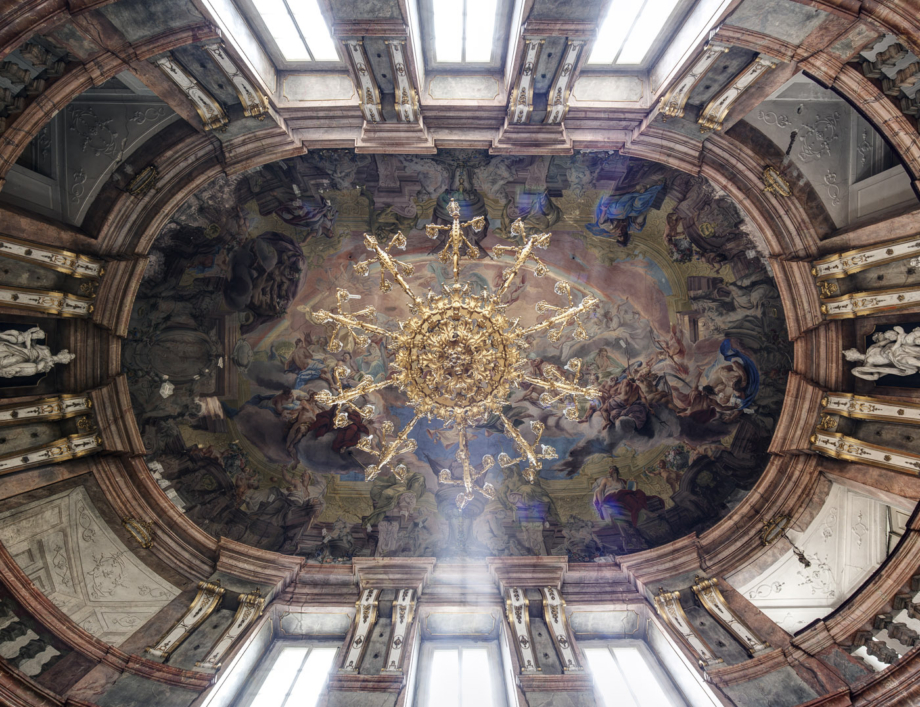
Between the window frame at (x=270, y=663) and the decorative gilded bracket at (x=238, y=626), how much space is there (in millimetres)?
941

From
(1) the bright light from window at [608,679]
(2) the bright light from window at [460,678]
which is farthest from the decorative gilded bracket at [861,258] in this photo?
(2) the bright light from window at [460,678]

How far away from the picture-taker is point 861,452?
28.8 feet

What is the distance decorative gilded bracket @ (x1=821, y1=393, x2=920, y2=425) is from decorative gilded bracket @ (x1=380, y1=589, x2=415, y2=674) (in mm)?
9282

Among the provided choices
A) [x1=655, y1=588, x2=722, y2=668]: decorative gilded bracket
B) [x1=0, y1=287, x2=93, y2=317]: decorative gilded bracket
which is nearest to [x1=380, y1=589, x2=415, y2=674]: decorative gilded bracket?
[x1=655, y1=588, x2=722, y2=668]: decorative gilded bracket

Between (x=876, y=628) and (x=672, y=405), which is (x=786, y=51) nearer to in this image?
(x=672, y=405)

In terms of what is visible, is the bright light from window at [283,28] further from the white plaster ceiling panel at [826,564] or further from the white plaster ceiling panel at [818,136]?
the white plaster ceiling panel at [826,564]

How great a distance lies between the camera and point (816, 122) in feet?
29.0

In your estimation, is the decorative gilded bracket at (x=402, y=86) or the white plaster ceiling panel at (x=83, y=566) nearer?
the decorative gilded bracket at (x=402, y=86)

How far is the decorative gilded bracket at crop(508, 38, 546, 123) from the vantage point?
25.3ft

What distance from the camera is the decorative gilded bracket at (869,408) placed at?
322 inches

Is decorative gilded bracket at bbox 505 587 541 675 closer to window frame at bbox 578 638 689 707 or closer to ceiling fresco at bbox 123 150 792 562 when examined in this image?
window frame at bbox 578 638 689 707

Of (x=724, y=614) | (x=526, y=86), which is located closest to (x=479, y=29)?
(x=526, y=86)

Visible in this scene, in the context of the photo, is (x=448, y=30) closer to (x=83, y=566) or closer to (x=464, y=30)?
(x=464, y=30)

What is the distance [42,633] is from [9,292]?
553 cm
